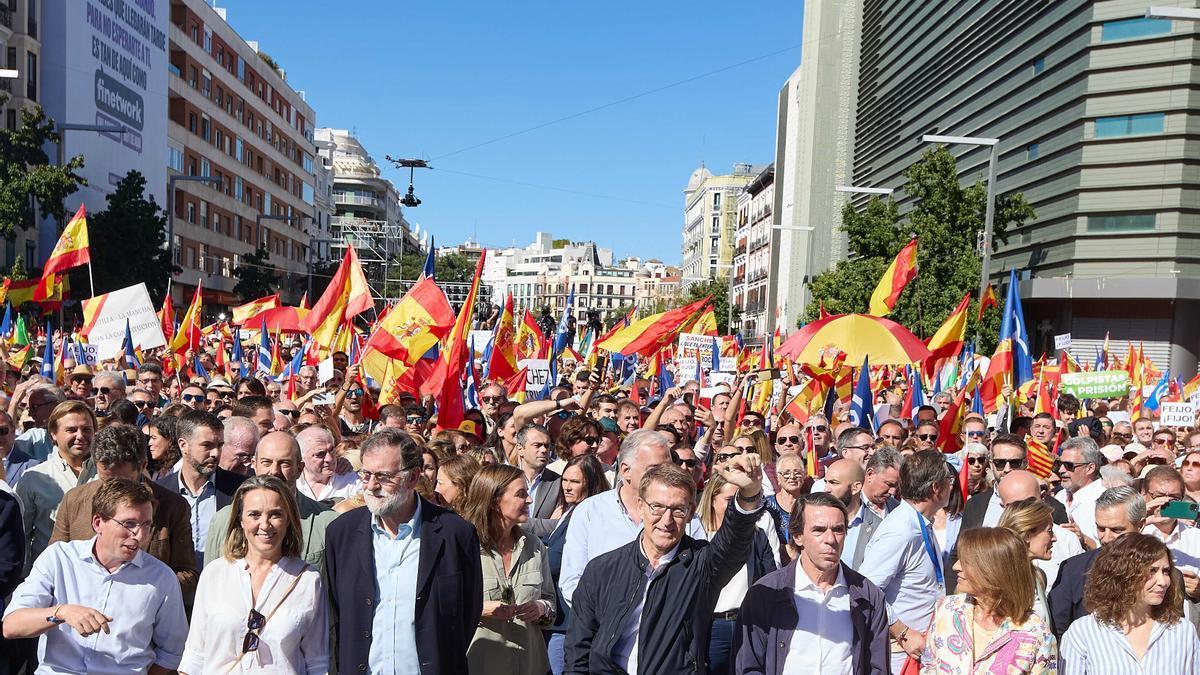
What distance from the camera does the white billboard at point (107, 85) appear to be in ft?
141

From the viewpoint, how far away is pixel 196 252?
57.3 m

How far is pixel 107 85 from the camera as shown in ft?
153

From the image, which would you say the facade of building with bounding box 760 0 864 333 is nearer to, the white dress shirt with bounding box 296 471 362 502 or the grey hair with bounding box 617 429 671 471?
the white dress shirt with bounding box 296 471 362 502

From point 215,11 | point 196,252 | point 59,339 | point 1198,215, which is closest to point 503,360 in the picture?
point 59,339

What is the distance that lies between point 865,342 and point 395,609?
35.2 feet

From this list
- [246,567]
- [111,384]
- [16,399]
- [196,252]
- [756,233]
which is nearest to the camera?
[246,567]

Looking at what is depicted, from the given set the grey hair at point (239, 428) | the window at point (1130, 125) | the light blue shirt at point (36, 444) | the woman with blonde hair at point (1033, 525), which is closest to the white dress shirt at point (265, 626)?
the grey hair at point (239, 428)

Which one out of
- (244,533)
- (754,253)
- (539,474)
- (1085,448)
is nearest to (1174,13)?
(1085,448)

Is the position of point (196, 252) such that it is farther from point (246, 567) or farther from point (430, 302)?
point (246, 567)

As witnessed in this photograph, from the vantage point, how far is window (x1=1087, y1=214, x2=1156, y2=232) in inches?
1321

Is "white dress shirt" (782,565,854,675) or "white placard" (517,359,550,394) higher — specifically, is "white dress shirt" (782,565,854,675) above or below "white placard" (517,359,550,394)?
below

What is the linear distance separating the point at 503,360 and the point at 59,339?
325 inches

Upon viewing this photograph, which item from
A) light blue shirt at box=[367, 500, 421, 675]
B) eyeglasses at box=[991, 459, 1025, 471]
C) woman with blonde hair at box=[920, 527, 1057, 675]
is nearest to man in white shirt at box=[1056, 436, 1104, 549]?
eyeglasses at box=[991, 459, 1025, 471]

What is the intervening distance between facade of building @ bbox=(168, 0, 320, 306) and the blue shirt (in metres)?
43.7
